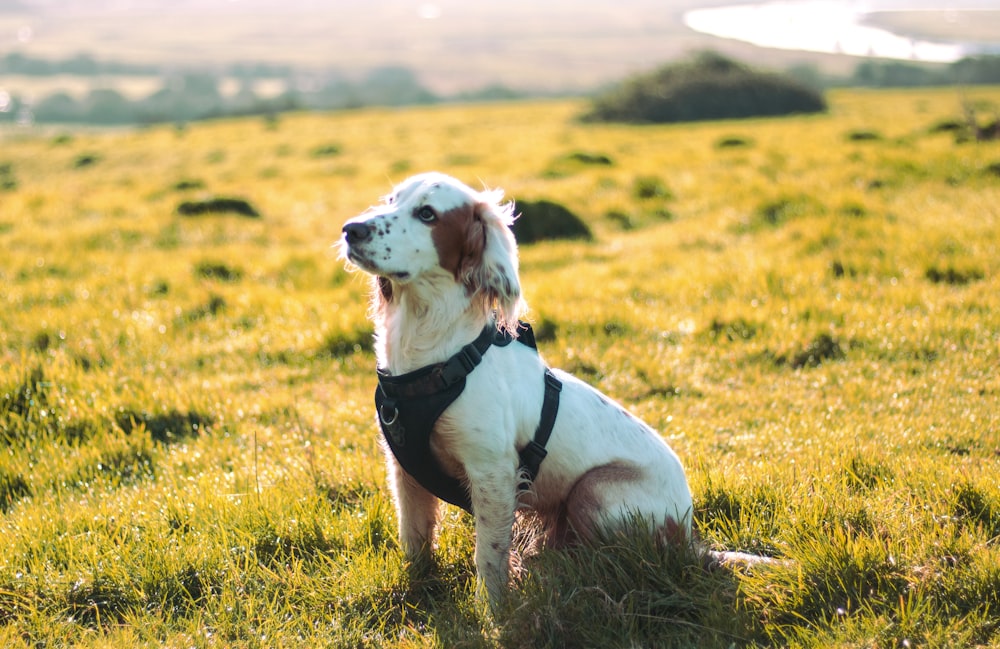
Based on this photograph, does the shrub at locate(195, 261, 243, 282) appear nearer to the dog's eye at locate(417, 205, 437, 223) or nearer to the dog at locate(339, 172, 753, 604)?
the dog at locate(339, 172, 753, 604)

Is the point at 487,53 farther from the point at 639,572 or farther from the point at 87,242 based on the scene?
the point at 639,572

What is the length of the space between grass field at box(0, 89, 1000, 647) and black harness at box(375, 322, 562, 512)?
0.40m

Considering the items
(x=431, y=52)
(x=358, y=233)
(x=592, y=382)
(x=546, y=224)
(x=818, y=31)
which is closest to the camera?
(x=358, y=233)

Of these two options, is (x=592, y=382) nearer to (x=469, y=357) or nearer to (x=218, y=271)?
(x=469, y=357)

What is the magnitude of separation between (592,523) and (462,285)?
1124mm

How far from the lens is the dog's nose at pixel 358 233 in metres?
3.22

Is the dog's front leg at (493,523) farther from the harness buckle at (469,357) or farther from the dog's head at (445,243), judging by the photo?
the dog's head at (445,243)

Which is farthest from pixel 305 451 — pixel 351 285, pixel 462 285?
pixel 351 285

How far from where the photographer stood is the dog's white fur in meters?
3.33

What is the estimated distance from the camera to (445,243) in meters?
3.41

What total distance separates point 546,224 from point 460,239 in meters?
6.65

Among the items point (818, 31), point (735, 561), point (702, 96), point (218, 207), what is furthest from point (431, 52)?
point (735, 561)

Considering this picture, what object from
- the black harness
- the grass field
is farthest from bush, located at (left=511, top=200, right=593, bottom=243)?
the black harness

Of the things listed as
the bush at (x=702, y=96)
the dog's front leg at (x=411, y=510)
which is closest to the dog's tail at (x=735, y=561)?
the dog's front leg at (x=411, y=510)
